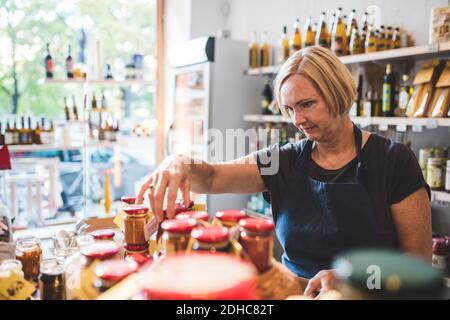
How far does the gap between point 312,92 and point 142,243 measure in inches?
26.1

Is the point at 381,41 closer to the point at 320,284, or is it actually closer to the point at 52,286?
the point at 320,284

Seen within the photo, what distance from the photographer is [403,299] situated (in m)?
0.66

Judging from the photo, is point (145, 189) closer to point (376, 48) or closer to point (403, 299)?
point (403, 299)

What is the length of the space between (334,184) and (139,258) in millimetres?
628

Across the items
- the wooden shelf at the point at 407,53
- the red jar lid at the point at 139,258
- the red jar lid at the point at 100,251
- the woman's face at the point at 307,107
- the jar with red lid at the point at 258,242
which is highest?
the wooden shelf at the point at 407,53

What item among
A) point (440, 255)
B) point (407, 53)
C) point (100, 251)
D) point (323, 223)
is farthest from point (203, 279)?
point (407, 53)

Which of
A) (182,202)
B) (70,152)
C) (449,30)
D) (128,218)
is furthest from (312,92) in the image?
(70,152)

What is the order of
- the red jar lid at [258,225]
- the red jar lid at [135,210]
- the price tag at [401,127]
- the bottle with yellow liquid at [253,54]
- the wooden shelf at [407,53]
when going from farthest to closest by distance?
the bottle with yellow liquid at [253,54]
the price tag at [401,127]
the wooden shelf at [407,53]
the red jar lid at [135,210]
the red jar lid at [258,225]

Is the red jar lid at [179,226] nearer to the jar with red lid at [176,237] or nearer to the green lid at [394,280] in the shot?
the jar with red lid at [176,237]

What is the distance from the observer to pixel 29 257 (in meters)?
1.07

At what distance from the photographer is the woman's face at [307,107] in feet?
4.03

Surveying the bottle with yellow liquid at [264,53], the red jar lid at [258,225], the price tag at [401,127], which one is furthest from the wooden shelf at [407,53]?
the red jar lid at [258,225]

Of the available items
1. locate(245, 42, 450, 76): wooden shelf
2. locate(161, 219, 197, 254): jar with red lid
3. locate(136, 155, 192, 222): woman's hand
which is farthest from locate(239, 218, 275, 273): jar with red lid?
locate(245, 42, 450, 76): wooden shelf

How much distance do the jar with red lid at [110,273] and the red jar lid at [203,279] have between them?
0.29ft
